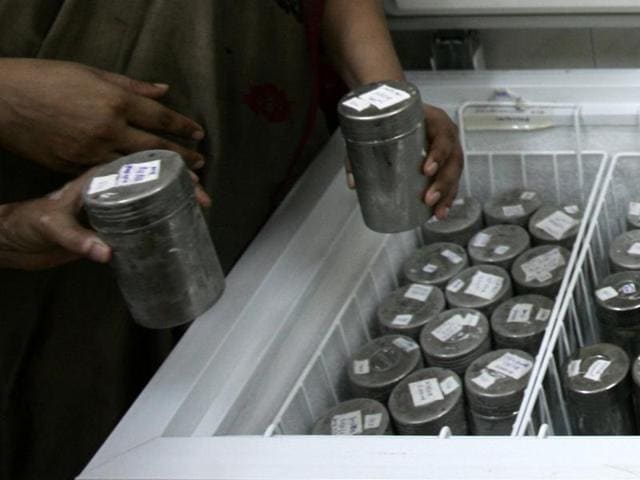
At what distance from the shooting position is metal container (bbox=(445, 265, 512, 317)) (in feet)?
3.62

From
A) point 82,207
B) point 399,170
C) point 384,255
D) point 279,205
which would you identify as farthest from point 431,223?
point 82,207

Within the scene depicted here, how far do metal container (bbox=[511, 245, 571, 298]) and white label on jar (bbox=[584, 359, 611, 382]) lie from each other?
139 millimetres

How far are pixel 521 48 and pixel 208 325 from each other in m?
0.58

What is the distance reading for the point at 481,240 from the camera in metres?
1.20

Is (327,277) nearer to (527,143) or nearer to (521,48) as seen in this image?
(527,143)

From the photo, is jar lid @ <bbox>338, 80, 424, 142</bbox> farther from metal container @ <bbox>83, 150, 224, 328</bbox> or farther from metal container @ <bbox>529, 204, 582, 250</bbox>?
metal container @ <bbox>529, 204, 582, 250</bbox>

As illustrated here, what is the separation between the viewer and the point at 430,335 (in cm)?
108

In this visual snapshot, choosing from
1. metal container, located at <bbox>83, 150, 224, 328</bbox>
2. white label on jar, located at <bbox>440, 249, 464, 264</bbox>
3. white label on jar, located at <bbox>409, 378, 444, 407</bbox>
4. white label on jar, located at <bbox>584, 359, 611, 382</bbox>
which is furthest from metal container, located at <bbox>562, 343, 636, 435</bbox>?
metal container, located at <bbox>83, 150, 224, 328</bbox>

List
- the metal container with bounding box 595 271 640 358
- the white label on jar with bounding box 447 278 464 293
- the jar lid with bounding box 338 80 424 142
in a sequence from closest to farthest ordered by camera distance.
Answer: the jar lid with bounding box 338 80 424 142
the metal container with bounding box 595 271 640 358
the white label on jar with bounding box 447 278 464 293

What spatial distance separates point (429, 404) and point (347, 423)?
0.25 feet

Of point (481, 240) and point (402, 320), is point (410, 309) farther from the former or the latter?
point (481, 240)

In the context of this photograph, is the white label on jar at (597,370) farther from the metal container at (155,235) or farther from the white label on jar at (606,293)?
the metal container at (155,235)

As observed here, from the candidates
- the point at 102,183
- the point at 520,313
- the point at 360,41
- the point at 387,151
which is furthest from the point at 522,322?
the point at 102,183

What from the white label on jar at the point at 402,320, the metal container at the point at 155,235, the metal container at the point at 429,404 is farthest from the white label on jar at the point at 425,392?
the metal container at the point at 155,235
